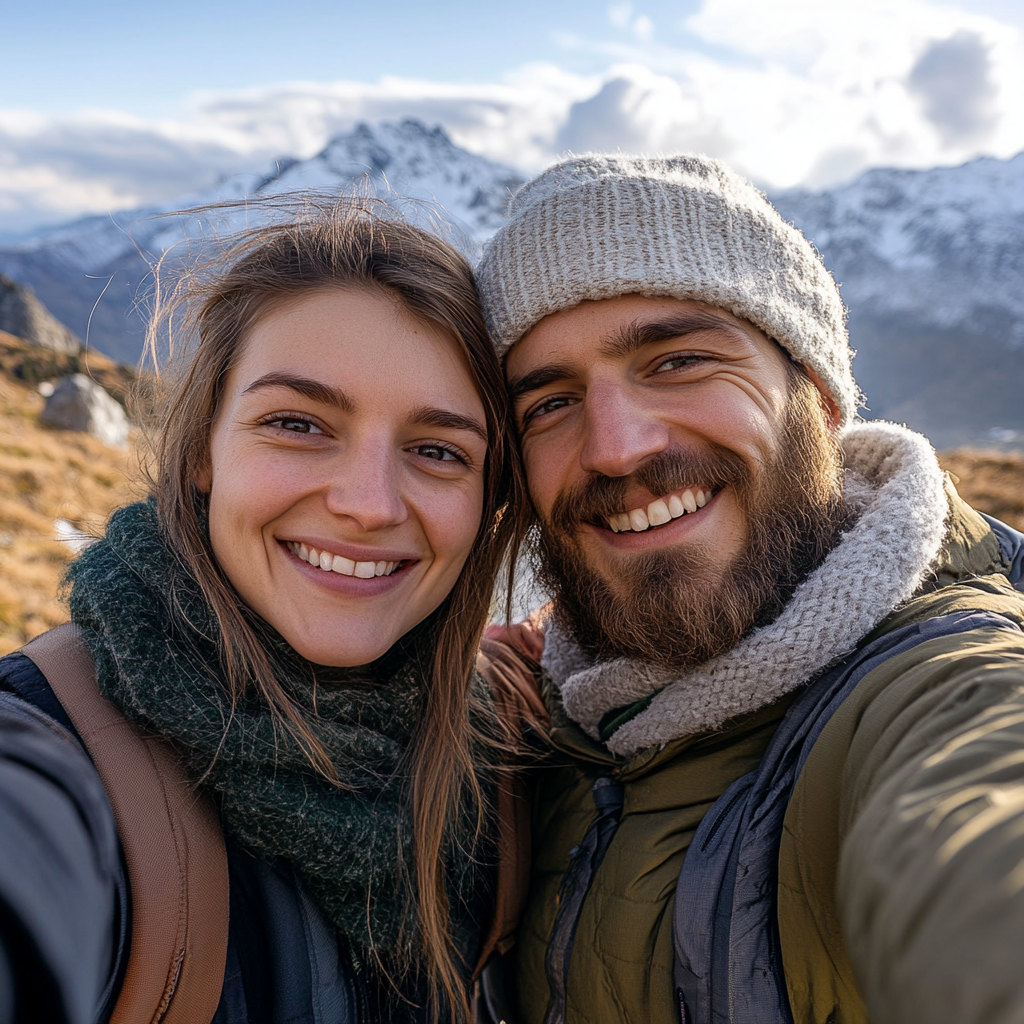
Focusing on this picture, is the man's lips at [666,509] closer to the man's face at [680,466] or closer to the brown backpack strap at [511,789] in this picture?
the man's face at [680,466]

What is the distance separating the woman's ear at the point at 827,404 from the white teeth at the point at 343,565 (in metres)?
1.61

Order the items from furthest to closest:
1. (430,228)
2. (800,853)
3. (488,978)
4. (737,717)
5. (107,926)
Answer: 1. (430,228)
2. (488,978)
3. (737,717)
4. (800,853)
5. (107,926)

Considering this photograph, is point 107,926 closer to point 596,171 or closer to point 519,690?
point 519,690

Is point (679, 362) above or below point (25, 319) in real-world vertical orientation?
above

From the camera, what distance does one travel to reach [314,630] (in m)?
1.89

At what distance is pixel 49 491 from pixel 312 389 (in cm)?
1478

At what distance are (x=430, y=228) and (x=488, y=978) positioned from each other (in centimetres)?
248

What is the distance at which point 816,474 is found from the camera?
222cm

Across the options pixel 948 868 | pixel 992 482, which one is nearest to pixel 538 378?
pixel 948 868

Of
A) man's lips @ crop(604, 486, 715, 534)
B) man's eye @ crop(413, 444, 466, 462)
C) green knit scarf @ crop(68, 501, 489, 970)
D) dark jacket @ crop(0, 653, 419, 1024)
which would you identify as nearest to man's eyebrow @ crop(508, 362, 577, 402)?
man's eye @ crop(413, 444, 466, 462)

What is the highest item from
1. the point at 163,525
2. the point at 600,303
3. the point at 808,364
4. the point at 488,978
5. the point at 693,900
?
the point at 600,303

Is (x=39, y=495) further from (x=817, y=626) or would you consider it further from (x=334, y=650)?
(x=817, y=626)

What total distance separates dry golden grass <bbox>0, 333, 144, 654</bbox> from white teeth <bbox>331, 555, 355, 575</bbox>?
73 centimetres

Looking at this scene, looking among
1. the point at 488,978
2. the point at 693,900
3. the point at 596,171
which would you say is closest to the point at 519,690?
the point at 488,978
